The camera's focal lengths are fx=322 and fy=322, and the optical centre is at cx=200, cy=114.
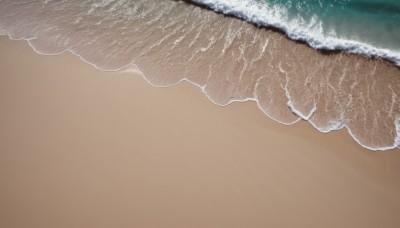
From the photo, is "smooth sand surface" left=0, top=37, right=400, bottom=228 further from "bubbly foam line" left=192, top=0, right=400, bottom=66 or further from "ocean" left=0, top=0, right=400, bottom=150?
"bubbly foam line" left=192, top=0, right=400, bottom=66

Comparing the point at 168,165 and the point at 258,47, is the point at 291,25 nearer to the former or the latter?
the point at 258,47

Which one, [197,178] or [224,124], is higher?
[224,124]

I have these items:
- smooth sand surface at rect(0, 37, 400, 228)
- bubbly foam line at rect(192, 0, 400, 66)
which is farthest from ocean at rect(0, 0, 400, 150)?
smooth sand surface at rect(0, 37, 400, 228)

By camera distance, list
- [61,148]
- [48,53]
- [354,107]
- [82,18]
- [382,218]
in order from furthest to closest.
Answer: [82,18] → [48,53] → [354,107] → [61,148] → [382,218]

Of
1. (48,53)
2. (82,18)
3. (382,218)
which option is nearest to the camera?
(382,218)

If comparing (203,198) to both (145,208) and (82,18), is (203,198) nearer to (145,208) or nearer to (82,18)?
(145,208)

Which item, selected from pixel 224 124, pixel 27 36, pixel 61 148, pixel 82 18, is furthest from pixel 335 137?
pixel 27 36

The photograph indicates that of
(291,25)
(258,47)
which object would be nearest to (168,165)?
(258,47)
